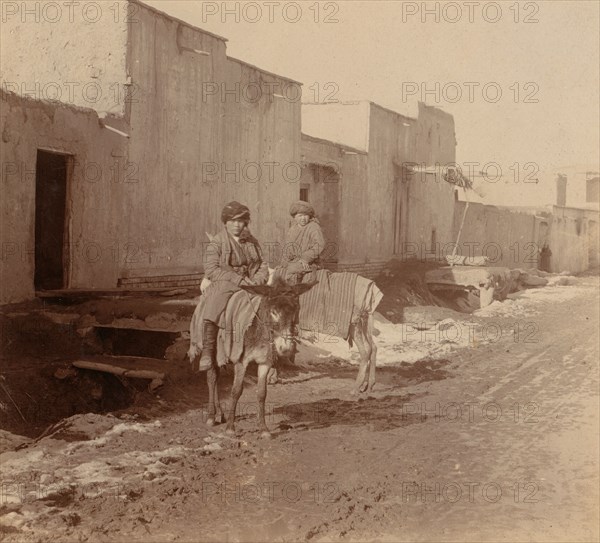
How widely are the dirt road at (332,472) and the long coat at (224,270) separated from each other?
4.23 feet

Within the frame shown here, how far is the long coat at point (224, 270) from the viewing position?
6.88 meters

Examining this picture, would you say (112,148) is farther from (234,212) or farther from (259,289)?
(259,289)

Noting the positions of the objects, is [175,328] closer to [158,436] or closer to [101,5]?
[158,436]

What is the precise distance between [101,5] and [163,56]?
1243 millimetres

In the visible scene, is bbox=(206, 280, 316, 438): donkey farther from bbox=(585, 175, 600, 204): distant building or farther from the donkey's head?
bbox=(585, 175, 600, 204): distant building

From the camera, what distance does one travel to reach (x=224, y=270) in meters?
6.88

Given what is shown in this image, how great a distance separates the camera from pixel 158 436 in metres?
6.87

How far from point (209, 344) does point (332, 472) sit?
1989 mm

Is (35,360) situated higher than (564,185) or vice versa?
(564,185)

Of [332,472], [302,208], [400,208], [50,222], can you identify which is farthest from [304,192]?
[332,472]

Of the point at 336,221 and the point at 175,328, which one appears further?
the point at 336,221

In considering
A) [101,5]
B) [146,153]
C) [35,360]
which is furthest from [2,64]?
[35,360]

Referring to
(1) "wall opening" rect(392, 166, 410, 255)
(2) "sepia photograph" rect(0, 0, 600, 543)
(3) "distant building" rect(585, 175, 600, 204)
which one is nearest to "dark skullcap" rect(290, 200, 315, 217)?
(2) "sepia photograph" rect(0, 0, 600, 543)

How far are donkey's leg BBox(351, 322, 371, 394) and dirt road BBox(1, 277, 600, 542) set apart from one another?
25 cm
